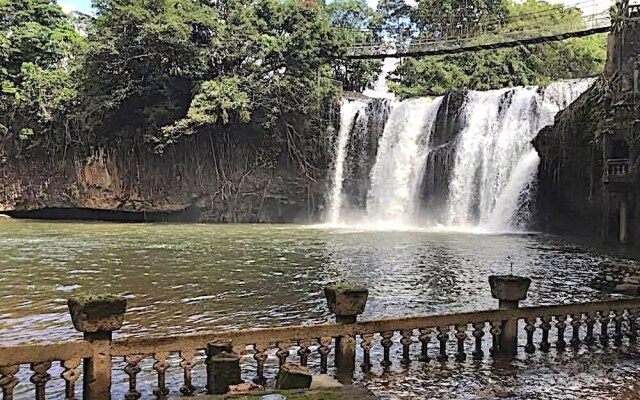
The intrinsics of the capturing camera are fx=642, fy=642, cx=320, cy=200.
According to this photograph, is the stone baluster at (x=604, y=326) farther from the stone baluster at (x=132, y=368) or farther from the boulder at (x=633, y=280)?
the stone baluster at (x=132, y=368)

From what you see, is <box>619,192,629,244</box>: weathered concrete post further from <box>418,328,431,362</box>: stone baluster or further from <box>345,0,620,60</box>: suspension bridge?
<box>418,328,431,362</box>: stone baluster

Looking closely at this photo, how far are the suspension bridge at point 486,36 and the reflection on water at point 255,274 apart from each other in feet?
36.4

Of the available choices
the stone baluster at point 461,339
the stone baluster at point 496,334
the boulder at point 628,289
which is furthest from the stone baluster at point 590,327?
the boulder at point 628,289

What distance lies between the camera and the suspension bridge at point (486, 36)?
95.9 feet

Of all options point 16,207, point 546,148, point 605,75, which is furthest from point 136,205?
point 605,75

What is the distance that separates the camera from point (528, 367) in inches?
256

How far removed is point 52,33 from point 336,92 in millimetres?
17212

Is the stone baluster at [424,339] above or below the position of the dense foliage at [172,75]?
below

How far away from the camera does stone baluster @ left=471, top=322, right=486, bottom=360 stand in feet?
21.5

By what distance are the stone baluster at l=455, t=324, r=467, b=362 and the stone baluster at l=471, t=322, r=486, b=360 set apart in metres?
0.10

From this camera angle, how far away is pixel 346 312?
19.4ft

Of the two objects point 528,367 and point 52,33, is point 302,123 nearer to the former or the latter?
point 52,33

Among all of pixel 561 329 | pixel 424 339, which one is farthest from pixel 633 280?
pixel 424 339

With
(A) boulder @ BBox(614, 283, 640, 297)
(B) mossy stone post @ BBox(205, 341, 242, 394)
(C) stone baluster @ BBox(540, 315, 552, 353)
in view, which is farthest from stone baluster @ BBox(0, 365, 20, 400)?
(A) boulder @ BBox(614, 283, 640, 297)
